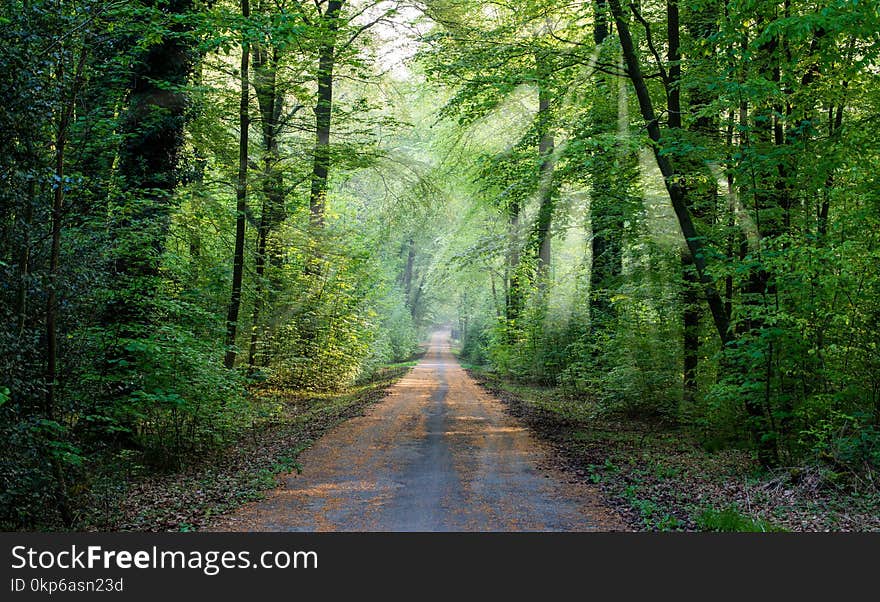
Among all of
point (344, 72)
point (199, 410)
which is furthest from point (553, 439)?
point (344, 72)

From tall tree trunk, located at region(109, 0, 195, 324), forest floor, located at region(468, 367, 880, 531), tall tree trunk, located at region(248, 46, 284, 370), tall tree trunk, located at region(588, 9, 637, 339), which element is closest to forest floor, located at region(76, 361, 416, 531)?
tall tree trunk, located at region(109, 0, 195, 324)

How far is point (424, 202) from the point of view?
19.4 meters

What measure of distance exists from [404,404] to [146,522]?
39.4 ft

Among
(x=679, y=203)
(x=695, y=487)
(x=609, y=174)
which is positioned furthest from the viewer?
(x=609, y=174)

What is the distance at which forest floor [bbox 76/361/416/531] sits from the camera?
669 cm

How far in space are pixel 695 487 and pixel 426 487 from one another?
3642 mm

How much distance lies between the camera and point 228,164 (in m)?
14.7

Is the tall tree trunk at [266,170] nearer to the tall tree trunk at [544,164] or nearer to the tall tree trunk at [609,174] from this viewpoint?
the tall tree trunk at [544,164]

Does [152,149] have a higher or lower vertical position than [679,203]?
higher

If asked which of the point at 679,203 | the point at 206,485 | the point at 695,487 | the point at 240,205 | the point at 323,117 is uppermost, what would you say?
the point at 323,117

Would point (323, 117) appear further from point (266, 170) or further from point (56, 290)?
point (56, 290)

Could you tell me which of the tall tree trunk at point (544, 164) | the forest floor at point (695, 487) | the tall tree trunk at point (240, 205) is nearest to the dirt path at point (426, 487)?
the forest floor at point (695, 487)

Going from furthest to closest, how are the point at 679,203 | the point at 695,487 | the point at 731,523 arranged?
the point at 679,203 → the point at 695,487 → the point at 731,523

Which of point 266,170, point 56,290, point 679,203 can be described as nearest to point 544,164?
point 679,203
